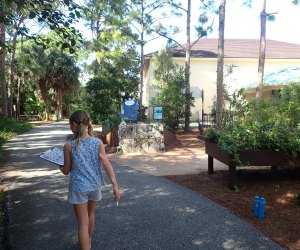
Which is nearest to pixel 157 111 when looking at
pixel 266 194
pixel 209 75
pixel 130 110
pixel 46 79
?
pixel 130 110

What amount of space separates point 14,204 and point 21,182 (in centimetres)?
164

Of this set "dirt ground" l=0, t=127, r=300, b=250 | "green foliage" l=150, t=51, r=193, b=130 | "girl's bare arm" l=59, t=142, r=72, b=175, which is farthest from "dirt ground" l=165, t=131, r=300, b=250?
"green foliage" l=150, t=51, r=193, b=130

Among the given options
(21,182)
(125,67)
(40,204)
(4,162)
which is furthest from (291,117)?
(125,67)

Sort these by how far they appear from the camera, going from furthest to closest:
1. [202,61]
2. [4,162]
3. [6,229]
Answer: [202,61]
[4,162]
[6,229]

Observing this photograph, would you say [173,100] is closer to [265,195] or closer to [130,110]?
[130,110]

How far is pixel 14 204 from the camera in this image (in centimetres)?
539

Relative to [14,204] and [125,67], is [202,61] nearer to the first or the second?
[125,67]

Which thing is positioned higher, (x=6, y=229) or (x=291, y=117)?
(x=291, y=117)

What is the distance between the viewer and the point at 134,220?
463 centimetres

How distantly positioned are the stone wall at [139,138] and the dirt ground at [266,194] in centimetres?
419

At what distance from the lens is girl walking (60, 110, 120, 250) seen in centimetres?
322

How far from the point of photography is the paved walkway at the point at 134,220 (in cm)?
388

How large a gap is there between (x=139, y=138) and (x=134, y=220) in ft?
23.4

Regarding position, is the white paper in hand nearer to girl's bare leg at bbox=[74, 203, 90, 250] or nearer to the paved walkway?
girl's bare leg at bbox=[74, 203, 90, 250]
